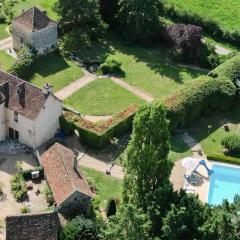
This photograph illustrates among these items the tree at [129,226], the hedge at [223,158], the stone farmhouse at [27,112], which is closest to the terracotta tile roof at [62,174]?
the stone farmhouse at [27,112]

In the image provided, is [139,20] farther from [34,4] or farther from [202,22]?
[34,4]

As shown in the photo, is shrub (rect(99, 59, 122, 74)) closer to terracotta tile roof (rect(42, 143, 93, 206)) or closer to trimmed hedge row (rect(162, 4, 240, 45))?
trimmed hedge row (rect(162, 4, 240, 45))

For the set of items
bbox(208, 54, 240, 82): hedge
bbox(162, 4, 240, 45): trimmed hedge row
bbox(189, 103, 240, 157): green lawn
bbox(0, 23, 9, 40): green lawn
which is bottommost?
bbox(189, 103, 240, 157): green lawn

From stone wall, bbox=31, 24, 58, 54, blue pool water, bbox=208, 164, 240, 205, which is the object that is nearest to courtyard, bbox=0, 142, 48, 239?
blue pool water, bbox=208, 164, 240, 205

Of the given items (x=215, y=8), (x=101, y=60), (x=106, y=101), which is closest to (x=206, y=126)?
(x=106, y=101)

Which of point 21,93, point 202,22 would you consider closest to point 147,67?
point 202,22

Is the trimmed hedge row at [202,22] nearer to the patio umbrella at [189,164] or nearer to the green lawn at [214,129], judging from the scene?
the green lawn at [214,129]
